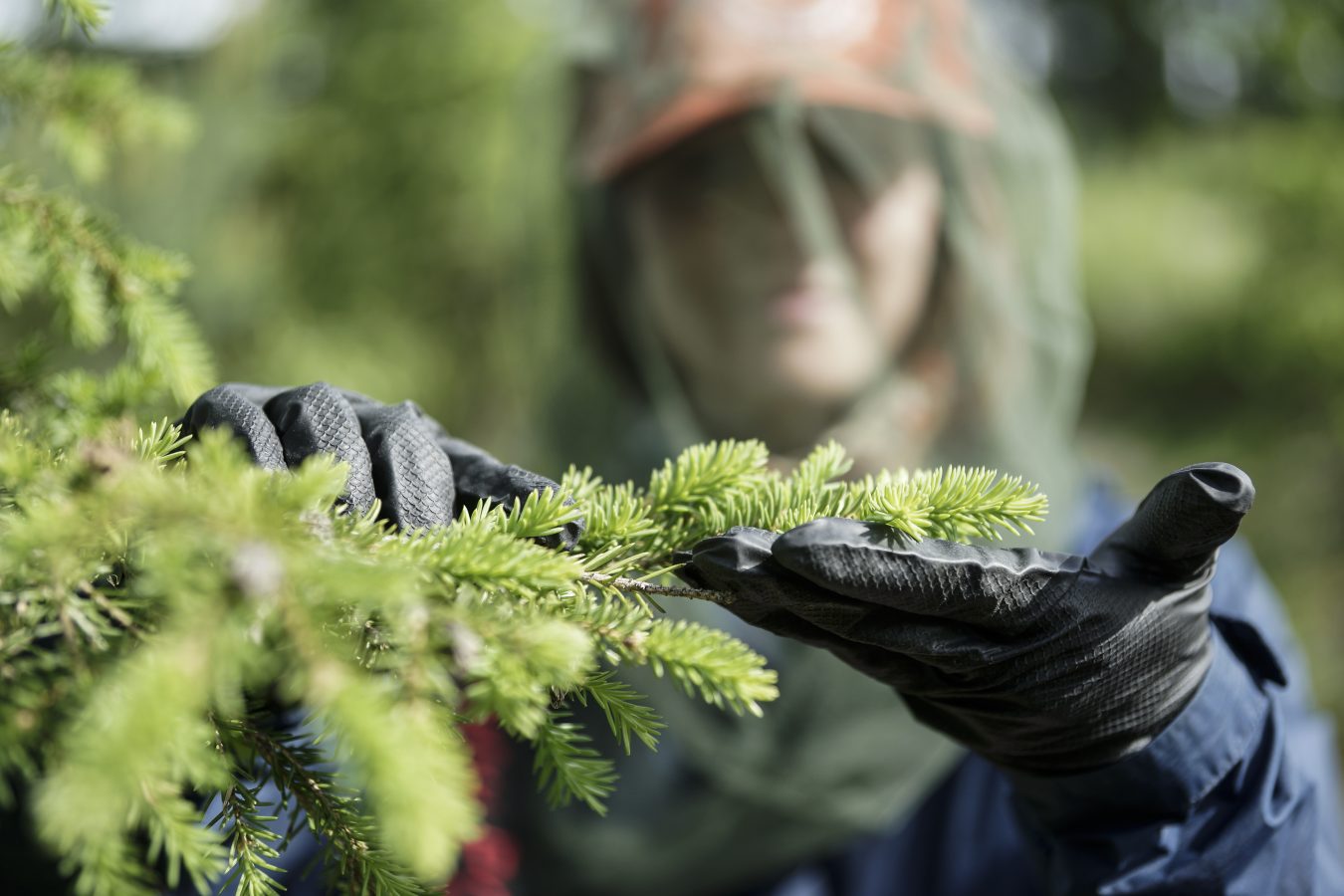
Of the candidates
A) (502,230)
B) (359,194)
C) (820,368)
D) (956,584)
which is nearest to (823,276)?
(820,368)

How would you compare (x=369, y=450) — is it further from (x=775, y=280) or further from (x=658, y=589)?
(x=775, y=280)

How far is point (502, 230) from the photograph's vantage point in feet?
13.2

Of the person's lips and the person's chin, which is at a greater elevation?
the person's lips

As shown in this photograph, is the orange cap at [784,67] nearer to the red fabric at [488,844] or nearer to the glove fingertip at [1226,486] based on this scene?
the red fabric at [488,844]

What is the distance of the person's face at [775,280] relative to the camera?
68.1 inches

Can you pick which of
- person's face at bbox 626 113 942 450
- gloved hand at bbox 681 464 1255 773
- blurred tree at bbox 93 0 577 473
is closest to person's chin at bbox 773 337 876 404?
person's face at bbox 626 113 942 450

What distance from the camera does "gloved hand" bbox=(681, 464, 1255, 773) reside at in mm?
603

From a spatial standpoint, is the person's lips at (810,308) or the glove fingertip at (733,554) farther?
the person's lips at (810,308)

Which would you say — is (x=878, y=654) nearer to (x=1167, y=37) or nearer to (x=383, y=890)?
(x=383, y=890)

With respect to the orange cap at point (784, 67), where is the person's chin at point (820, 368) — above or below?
below

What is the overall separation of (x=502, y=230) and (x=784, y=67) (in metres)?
2.53

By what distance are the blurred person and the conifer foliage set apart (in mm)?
89

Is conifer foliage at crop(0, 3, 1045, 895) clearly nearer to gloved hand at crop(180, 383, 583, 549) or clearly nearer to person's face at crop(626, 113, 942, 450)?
gloved hand at crop(180, 383, 583, 549)

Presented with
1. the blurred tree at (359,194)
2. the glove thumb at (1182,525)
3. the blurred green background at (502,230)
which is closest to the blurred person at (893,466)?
the glove thumb at (1182,525)
